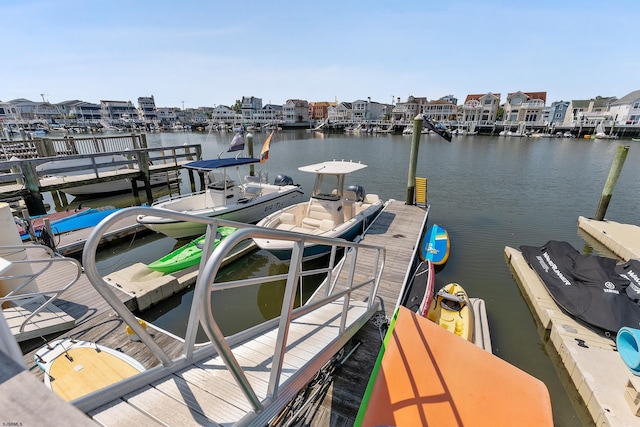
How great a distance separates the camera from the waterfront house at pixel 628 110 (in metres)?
60.5

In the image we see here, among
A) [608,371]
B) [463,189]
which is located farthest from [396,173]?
[608,371]

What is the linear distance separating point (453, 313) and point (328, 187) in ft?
20.4

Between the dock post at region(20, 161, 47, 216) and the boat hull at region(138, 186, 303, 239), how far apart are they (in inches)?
202

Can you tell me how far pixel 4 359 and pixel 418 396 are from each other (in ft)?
12.1

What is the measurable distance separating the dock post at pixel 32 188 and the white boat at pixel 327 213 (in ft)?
34.5

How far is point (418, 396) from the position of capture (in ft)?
11.0

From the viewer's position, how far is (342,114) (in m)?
90.9

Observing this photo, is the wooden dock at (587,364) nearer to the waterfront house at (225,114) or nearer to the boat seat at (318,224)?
the boat seat at (318,224)

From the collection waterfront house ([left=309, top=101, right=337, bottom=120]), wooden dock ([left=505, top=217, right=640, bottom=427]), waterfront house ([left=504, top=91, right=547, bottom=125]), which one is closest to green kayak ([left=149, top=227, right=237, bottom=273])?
wooden dock ([left=505, top=217, right=640, bottom=427])

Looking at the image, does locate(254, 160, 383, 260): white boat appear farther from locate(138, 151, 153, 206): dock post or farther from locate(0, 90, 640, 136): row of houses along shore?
locate(0, 90, 640, 136): row of houses along shore

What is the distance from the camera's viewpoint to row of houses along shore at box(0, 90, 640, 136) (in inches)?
2654

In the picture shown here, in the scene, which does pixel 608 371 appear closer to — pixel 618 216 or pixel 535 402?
pixel 535 402

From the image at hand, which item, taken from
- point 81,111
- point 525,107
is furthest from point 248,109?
point 525,107

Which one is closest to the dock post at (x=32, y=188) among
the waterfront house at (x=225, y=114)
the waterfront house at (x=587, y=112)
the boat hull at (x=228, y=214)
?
the boat hull at (x=228, y=214)
